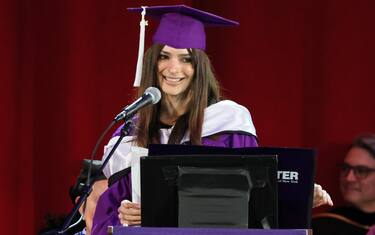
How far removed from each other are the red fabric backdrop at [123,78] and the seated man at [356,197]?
0.12 metres

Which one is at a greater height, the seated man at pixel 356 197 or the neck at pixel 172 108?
the neck at pixel 172 108

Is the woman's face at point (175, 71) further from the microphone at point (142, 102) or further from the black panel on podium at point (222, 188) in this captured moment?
the black panel on podium at point (222, 188)

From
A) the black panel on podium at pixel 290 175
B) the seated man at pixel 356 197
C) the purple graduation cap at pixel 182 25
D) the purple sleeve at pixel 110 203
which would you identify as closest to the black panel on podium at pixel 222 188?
the black panel on podium at pixel 290 175

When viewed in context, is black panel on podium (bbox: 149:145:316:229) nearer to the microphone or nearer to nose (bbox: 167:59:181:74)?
the microphone

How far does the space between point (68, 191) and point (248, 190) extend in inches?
83.1

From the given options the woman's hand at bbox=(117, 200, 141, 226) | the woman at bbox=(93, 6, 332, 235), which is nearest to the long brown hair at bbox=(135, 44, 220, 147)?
the woman at bbox=(93, 6, 332, 235)

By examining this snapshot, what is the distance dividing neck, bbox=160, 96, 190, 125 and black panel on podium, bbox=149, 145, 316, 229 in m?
0.75

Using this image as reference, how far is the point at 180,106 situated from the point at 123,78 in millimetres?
1100

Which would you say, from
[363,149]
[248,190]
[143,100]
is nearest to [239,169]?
[248,190]

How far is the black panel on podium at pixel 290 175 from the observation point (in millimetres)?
2045

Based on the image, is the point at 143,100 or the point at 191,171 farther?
the point at 143,100

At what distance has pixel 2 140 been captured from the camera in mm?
3740

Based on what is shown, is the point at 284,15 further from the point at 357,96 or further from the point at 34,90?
the point at 34,90

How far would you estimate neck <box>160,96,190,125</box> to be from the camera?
285 cm
